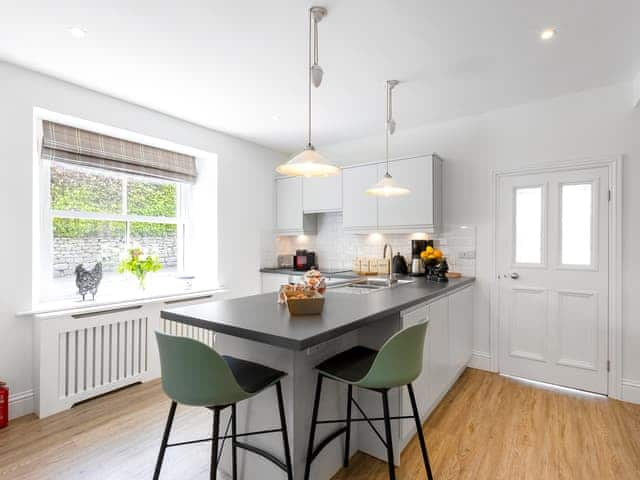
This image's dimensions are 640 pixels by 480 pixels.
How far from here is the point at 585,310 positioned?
9.66ft

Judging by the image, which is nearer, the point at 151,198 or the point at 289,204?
the point at 151,198

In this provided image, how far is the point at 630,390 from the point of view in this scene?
2752mm

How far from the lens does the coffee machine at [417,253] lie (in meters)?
3.54

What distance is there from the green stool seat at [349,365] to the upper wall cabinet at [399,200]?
1927 mm

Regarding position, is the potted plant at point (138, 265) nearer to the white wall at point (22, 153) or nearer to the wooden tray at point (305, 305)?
the white wall at point (22, 153)

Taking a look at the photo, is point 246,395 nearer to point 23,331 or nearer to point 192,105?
point 23,331

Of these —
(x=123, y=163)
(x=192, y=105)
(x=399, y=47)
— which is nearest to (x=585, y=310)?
(x=399, y=47)

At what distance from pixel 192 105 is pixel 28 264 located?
1837mm

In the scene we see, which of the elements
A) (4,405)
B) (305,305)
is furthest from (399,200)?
(4,405)

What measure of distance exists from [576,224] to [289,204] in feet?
10.0

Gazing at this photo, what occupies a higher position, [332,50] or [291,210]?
[332,50]

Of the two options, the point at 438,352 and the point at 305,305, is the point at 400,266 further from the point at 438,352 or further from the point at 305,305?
the point at 305,305

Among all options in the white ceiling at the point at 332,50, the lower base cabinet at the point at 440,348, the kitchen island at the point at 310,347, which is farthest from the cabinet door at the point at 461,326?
the white ceiling at the point at 332,50

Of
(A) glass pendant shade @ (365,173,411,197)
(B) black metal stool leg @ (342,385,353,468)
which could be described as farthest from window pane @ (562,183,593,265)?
(B) black metal stool leg @ (342,385,353,468)
